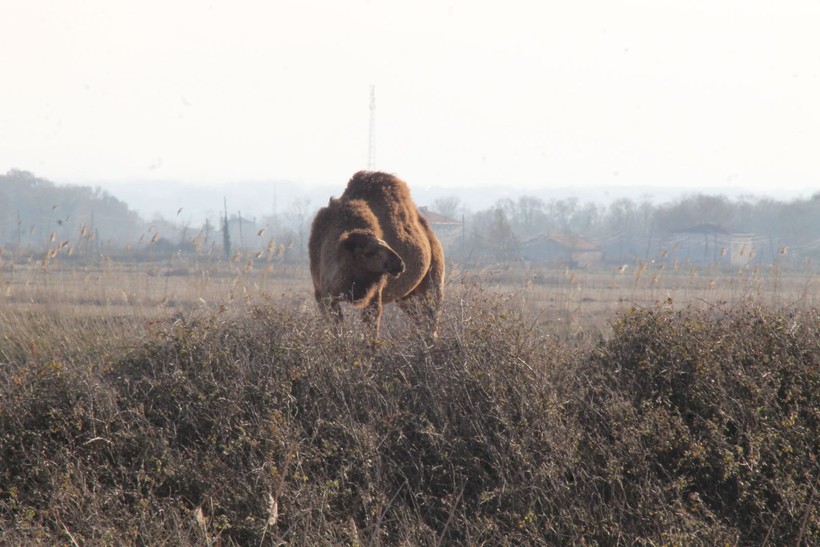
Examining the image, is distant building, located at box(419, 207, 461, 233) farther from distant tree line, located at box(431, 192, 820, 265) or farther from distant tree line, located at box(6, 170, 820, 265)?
distant tree line, located at box(431, 192, 820, 265)

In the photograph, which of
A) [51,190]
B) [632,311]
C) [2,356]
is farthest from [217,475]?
[51,190]

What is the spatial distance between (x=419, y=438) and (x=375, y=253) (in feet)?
8.48

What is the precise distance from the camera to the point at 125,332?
9.05 m

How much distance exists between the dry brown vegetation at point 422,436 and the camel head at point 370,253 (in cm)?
133

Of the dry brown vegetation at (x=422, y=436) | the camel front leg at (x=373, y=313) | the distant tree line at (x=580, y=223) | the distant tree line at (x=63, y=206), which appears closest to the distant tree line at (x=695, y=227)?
the distant tree line at (x=580, y=223)

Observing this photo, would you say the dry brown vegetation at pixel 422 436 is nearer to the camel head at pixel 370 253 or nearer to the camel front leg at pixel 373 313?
the camel front leg at pixel 373 313

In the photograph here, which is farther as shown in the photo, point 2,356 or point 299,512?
point 2,356

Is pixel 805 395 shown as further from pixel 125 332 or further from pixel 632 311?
pixel 125 332

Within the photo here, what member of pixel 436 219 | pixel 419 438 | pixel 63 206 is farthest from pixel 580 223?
pixel 419 438

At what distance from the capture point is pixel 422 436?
19.8 ft

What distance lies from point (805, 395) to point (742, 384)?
1.93 ft

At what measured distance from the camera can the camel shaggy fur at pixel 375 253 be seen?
325 inches

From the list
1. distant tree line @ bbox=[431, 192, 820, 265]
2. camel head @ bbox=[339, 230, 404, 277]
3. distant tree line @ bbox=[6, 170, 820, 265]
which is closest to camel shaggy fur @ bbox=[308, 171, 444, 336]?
camel head @ bbox=[339, 230, 404, 277]

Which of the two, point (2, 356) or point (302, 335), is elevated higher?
point (302, 335)
